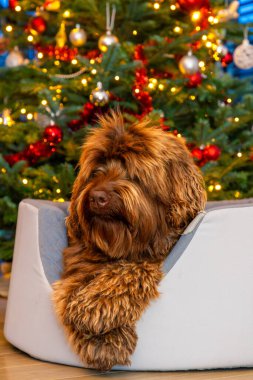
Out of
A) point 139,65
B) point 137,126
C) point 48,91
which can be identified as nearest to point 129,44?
point 139,65

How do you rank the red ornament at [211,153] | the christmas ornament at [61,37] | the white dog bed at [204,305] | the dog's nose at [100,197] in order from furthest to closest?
1. the christmas ornament at [61,37]
2. the red ornament at [211,153]
3. the white dog bed at [204,305]
4. the dog's nose at [100,197]

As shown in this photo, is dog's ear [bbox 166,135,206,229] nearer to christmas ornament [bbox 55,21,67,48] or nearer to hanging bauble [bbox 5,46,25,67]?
christmas ornament [bbox 55,21,67,48]

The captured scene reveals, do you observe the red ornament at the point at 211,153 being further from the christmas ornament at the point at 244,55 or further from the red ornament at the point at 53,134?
the red ornament at the point at 53,134

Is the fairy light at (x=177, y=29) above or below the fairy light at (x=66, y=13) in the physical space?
below

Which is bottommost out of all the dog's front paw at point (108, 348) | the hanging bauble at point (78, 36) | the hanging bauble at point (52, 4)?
the dog's front paw at point (108, 348)

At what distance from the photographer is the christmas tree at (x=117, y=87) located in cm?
408

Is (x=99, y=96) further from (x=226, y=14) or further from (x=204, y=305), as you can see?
(x=204, y=305)

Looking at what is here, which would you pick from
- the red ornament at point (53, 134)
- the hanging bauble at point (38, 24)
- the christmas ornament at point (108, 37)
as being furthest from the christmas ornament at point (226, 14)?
the red ornament at point (53, 134)

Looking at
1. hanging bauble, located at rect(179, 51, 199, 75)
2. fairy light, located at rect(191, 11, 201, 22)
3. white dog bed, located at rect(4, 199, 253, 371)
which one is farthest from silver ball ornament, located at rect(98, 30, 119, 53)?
white dog bed, located at rect(4, 199, 253, 371)

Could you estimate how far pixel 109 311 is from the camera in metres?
2.32

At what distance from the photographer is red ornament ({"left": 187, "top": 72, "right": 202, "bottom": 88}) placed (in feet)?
13.8

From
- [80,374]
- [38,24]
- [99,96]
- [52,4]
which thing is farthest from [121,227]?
[38,24]

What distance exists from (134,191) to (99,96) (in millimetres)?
1633

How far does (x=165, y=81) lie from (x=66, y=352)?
86.2 inches
